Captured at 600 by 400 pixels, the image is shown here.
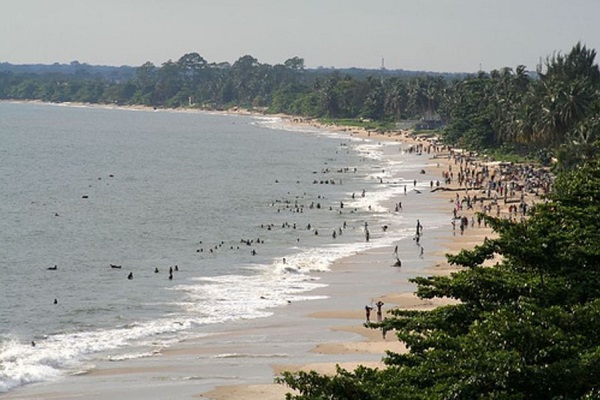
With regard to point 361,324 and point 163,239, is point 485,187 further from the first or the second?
point 361,324

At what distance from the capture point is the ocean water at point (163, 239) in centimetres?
4188

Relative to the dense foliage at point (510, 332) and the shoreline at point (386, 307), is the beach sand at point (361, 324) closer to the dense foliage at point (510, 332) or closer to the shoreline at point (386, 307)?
the shoreline at point (386, 307)

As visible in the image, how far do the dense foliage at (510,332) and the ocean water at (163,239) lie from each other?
17789 millimetres

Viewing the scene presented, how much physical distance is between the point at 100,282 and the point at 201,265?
21.9ft

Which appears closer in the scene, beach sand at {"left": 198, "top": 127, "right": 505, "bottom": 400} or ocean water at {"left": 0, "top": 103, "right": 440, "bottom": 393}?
beach sand at {"left": 198, "top": 127, "right": 505, "bottom": 400}

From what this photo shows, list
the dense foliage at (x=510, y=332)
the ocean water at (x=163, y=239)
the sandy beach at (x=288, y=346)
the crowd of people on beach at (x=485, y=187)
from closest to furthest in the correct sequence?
the dense foliage at (x=510, y=332) → the sandy beach at (x=288, y=346) → the ocean water at (x=163, y=239) → the crowd of people on beach at (x=485, y=187)

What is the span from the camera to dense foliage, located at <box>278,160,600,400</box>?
56.6 feet

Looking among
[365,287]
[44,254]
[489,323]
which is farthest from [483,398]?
[44,254]

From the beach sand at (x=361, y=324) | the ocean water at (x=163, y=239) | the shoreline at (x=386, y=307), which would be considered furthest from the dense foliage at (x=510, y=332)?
the ocean water at (x=163, y=239)

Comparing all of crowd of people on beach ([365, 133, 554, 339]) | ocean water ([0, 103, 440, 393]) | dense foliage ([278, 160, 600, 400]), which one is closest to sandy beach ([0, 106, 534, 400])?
ocean water ([0, 103, 440, 393])

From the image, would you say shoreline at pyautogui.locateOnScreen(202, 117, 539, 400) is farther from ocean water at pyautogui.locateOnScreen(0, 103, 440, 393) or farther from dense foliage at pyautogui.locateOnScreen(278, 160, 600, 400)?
dense foliage at pyautogui.locateOnScreen(278, 160, 600, 400)

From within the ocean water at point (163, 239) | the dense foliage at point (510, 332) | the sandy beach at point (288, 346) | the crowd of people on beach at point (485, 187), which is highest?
the dense foliage at point (510, 332)

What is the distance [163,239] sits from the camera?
227ft

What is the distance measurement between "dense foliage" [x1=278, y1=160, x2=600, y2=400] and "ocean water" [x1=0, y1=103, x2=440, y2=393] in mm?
17789
